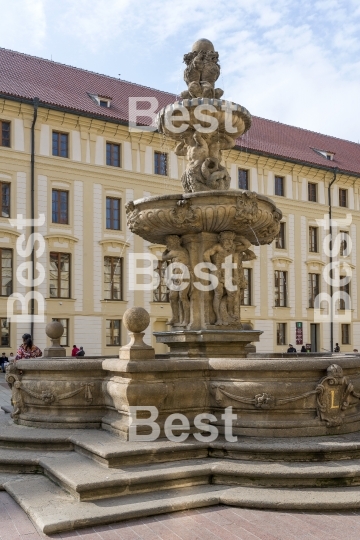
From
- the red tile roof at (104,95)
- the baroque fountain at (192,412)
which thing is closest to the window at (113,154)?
the red tile roof at (104,95)

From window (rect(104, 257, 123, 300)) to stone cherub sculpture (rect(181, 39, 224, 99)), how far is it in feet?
68.3

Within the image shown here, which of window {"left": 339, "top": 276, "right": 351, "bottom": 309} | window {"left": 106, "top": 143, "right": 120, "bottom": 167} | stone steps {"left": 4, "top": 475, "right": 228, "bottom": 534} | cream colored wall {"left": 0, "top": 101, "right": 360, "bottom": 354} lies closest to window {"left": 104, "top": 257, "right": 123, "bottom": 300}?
cream colored wall {"left": 0, "top": 101, "right": 360, "bottom": 354}

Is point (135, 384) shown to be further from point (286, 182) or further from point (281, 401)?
point (286, 182)

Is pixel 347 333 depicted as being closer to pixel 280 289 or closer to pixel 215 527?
pixel 280 289

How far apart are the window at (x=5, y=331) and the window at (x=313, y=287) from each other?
19164 millimetres

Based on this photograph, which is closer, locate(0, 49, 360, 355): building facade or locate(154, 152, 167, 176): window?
locate(0, 49, 360, 355): building facade

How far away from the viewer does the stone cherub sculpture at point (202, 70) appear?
10.2 m

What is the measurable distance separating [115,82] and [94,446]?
32967 millimetres

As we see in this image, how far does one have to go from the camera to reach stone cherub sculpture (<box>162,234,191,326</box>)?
363 inches

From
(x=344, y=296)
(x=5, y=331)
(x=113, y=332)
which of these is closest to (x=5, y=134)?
(x=5, y=331)

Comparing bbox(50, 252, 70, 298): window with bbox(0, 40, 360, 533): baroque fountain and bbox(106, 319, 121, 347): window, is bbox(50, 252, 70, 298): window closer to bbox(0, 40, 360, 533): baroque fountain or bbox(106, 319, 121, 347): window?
bbox(106, 319, 121, 347): window

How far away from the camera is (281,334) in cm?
3728

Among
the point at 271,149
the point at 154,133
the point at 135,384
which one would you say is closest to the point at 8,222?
the point at 154,133

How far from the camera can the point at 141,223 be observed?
9.12 metres
